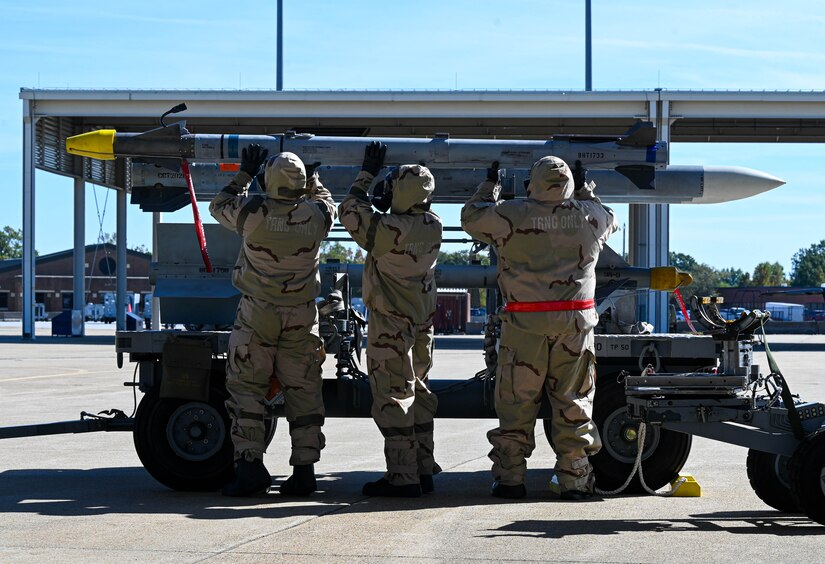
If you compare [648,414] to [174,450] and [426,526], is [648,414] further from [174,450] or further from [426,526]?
[174,450]

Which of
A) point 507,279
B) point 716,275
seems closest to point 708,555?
point 507,279

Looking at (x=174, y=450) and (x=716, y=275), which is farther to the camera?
(x=716, y=275)

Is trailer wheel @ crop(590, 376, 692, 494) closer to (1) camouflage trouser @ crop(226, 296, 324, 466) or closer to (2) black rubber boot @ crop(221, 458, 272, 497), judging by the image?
(1) camouflage trouser @ crop(226, 296, 324, 466)

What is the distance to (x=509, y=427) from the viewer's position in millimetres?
6820

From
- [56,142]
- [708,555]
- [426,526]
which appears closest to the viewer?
[708,555]

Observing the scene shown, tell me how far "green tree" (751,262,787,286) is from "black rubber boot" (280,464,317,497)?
379ft

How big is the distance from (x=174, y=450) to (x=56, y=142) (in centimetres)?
3098

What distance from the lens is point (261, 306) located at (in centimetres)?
697

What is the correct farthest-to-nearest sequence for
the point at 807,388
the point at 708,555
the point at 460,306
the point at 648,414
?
the point at 460,306 → the point at 807,388 → the point at 648,414 → the point at 708,555

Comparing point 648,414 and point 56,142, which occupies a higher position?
point 56,142

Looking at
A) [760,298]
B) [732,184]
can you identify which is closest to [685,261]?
[760,298]

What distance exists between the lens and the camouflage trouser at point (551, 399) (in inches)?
264

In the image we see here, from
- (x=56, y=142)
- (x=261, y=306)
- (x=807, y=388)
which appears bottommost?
(x=807, y=388)

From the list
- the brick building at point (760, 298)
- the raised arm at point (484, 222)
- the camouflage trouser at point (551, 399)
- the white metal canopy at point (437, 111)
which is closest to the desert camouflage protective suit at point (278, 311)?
the raised arm at point (484, 222)
